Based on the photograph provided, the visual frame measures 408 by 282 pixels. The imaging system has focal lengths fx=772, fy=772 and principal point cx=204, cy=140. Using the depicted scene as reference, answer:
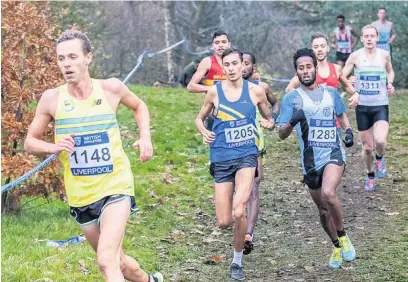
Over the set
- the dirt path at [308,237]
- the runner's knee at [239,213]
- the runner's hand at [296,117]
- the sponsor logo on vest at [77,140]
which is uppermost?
the sponsor logo on vest at [77,140]

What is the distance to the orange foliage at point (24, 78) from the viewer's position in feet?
27.2

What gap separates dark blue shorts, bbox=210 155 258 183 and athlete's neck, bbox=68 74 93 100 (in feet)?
7.04

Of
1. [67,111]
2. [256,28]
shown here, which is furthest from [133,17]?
[67,111]

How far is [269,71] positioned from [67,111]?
2736 centimetres

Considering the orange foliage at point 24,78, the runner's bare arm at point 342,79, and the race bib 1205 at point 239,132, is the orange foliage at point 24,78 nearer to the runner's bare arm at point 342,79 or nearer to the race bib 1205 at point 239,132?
the race bib 1205 at point 239,132

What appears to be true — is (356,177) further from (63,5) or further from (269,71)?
(269,71)

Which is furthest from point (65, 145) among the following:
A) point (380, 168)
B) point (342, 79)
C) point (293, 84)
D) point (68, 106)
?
point (380, 168)

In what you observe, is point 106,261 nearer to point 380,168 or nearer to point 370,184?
point 370,184

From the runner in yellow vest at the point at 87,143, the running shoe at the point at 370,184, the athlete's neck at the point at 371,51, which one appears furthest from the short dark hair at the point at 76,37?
the running shoe at the point at 370,184

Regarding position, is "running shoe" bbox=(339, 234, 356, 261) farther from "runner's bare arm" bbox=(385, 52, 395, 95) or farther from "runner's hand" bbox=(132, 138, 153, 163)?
"runner's bare arm" bbox=(385, 52, 395, 95)

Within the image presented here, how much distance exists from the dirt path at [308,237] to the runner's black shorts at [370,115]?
939mm

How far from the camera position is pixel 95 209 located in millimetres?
5113

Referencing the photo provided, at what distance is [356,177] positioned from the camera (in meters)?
11.7

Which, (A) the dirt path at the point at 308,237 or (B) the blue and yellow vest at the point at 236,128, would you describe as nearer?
(A) the dirt path at the point at 308,237
